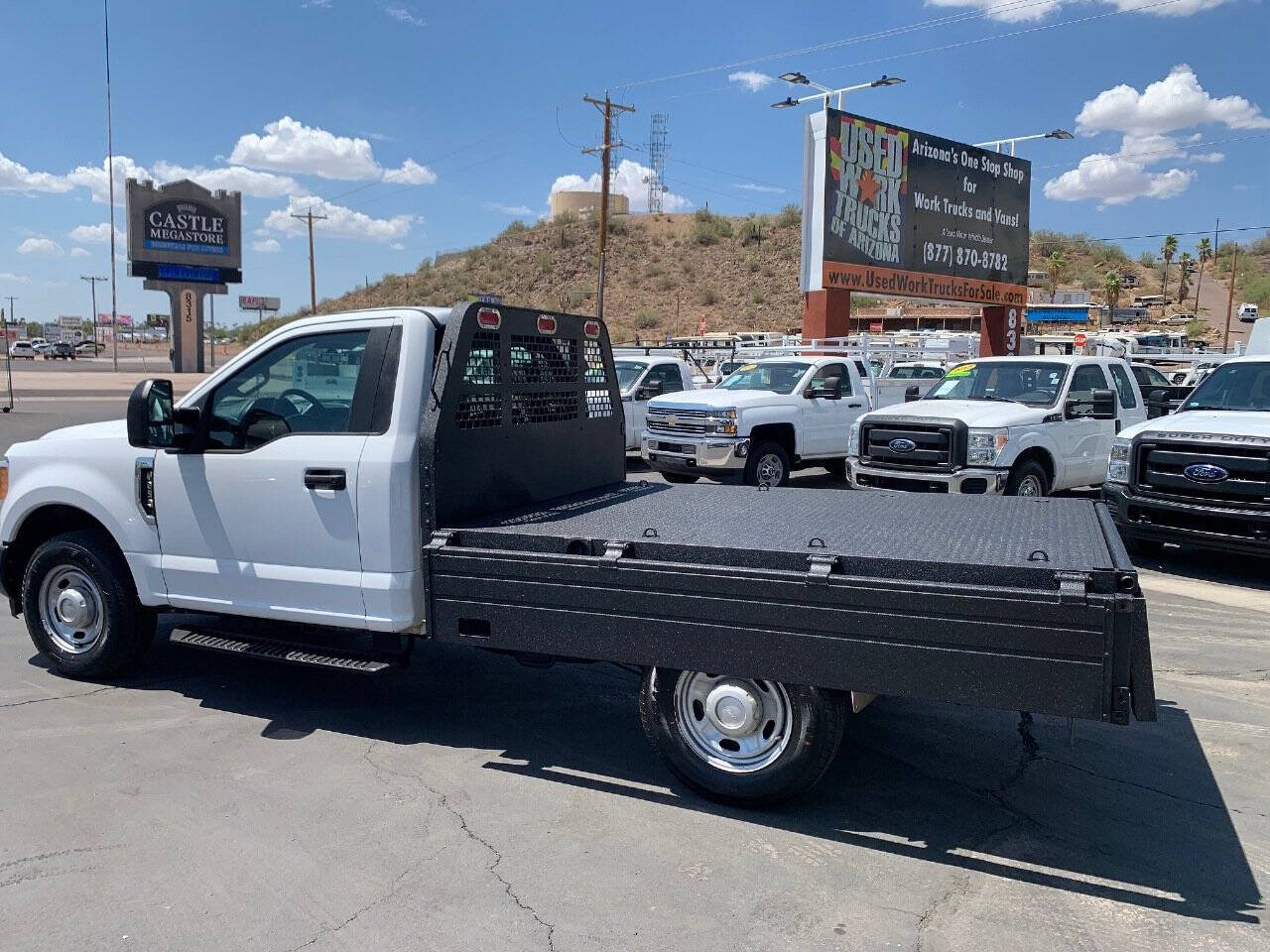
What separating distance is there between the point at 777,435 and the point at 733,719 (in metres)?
10.1

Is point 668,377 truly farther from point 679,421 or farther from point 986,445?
point 986,445

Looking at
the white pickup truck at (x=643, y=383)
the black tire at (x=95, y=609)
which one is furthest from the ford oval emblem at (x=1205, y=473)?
the white pickup truck at (x=643, y=383)

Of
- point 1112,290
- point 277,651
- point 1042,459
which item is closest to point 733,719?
point 277,651

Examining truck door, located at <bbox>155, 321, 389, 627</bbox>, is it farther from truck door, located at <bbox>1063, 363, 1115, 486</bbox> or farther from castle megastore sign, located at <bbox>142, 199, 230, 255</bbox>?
castle megastore sign, located at <bbox>142, 199, 230, 255</bbox>

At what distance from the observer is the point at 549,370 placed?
548 cm

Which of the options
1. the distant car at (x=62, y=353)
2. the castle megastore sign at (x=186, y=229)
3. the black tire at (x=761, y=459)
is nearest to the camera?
the black tire at (x=761, y=459)

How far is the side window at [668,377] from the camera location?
1686 centimetres

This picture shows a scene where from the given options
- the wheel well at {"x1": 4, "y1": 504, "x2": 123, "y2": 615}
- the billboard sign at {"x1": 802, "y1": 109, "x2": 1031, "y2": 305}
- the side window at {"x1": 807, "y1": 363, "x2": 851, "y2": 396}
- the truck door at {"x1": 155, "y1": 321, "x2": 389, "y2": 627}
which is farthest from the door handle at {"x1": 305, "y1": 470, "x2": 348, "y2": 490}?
the billboard sign at {"x1": 802, "y1": 109, "x2": 1031, "y2": 305}

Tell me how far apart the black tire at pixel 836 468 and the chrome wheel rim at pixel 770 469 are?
1247mm

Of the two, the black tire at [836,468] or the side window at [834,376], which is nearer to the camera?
the side window at [834,376]

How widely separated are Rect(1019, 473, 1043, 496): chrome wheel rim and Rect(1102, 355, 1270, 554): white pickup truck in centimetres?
132

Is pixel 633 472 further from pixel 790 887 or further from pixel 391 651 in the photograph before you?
pixel 790 887

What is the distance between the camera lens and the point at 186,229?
5212cm

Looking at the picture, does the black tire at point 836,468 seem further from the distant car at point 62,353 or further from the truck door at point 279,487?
the distant car at point 62,353
